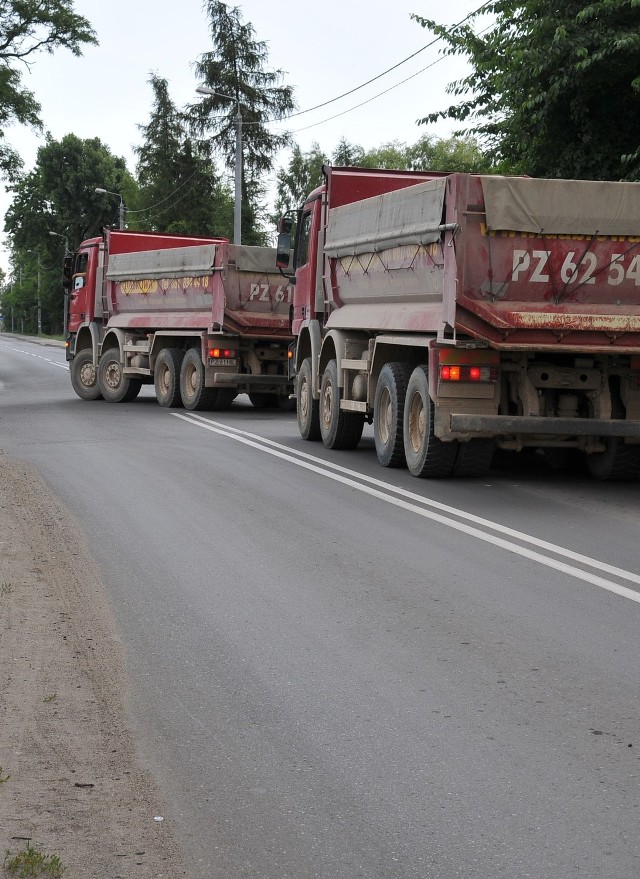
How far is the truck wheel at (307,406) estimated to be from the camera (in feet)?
55.6

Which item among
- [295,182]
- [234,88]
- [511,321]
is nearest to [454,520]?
[511,321]

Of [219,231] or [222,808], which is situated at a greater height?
[219,231]

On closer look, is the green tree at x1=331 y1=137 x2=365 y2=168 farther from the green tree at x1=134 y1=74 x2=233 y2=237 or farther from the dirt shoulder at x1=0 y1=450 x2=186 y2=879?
the dirt shoulder at x1=0 y1=450 x2=186 y2=879

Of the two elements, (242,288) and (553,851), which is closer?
(553,851)

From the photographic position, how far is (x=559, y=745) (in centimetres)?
489

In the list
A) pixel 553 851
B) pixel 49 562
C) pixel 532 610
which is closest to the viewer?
pixel 553 851

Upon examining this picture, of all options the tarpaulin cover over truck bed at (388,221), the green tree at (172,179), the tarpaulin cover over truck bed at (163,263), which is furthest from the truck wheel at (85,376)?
the green tree at (172,179)

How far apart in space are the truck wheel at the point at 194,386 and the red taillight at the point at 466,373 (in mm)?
10749

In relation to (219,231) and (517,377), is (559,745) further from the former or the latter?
(219,231)

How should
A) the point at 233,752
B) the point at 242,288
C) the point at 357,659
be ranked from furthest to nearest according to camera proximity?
the point at 242,288 → the point at 357,659 → the point at 233,752

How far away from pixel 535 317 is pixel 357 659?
635 centimetres

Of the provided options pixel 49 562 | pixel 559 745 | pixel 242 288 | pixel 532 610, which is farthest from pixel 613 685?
pixel 242 288

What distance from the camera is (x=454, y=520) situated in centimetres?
1026

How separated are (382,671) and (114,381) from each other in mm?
20187
